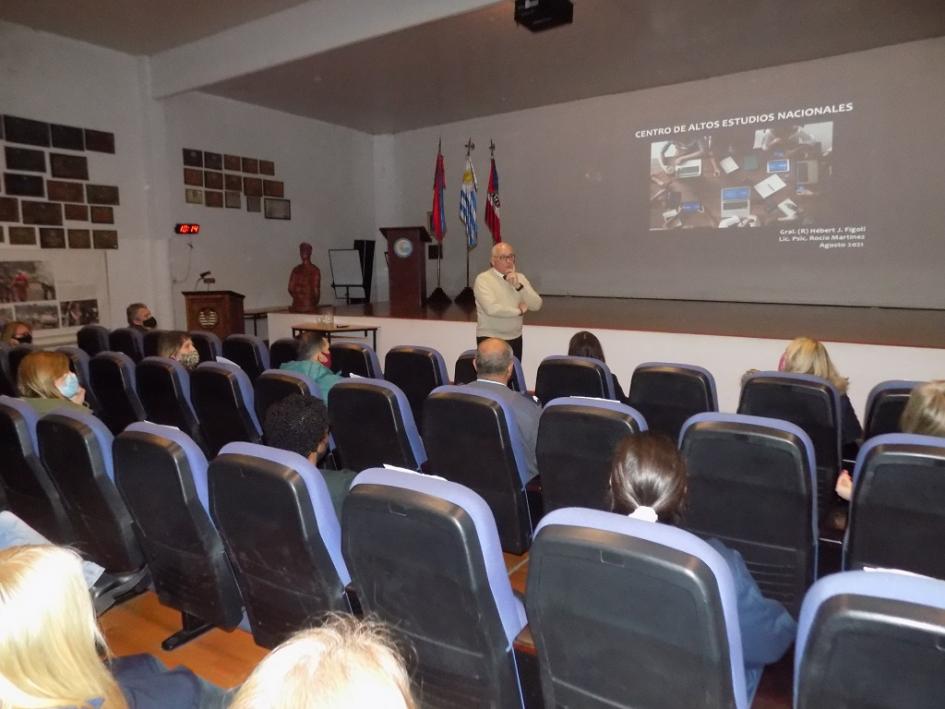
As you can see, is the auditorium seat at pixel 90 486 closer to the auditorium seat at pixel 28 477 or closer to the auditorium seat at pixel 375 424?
the auditorium seat at pixel 28 477

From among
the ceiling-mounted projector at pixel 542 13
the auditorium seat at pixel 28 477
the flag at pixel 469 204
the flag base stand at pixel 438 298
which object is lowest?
the auditorium seat at pixel 28 477

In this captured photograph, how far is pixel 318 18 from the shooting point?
6934 millimetres

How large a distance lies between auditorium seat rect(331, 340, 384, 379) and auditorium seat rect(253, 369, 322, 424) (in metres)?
0.96

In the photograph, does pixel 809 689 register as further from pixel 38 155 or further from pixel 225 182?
pixel 225 182

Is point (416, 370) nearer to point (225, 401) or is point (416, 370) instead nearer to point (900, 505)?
point (225, 401)

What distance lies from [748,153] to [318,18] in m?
6.07

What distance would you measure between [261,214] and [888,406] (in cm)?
958

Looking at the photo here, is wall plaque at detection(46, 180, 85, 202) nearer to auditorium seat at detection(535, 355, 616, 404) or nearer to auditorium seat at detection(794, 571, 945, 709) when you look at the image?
auditorium seat at detection(535, 355, 616, 404)

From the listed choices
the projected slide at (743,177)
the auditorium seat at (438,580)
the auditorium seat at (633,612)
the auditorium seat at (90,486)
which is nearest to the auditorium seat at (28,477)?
the auditorium seat at (90,486)

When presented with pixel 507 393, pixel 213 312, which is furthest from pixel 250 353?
pixel 213 312

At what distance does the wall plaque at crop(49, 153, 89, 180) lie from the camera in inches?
305

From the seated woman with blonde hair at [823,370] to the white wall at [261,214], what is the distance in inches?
326

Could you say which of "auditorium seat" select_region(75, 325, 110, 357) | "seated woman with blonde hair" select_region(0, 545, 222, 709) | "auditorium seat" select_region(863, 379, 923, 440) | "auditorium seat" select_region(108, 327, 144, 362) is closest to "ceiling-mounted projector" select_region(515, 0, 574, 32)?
"auditorium seat" select_region(863, 379, 923, 440)

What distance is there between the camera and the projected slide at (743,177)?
8898 mm
